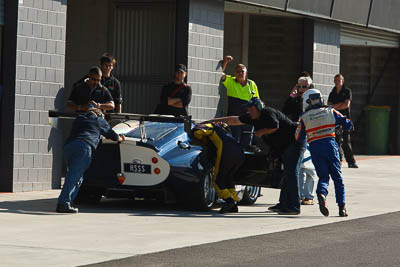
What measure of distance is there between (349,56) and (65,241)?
59.2ft

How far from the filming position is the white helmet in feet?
42.2

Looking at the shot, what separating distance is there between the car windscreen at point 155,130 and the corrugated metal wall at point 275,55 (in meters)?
9.78

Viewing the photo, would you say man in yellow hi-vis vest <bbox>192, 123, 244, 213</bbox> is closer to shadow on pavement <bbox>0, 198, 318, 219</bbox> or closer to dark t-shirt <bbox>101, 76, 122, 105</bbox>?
shadow on pavement <bbox>0, 198, 318, 219</bbox>

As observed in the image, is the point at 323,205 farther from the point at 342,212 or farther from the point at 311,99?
the point at 311,99

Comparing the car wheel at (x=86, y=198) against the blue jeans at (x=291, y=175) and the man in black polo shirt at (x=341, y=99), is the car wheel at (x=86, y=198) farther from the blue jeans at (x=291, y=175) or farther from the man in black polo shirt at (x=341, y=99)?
the man in black polo shirt at (x=341, y=99)

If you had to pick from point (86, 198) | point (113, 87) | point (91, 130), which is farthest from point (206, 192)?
point (113, 87)

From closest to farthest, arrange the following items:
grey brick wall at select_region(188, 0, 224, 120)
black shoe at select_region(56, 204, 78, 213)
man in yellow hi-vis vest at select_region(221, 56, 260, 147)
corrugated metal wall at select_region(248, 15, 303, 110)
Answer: black shoe at select_region(56, 204, 78, 213)
man in yellow hi-vis vest at select_region(221, 56, 260, 147)
grey brick wall at select_region(188, 0, 224, 120)
corrugated metal wall at select_region(248, 15, 303, 110)

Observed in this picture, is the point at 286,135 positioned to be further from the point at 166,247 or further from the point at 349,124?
the point at 166,247

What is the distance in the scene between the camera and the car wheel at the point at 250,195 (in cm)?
1409

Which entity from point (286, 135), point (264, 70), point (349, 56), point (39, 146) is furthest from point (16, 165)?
point (349, 56)

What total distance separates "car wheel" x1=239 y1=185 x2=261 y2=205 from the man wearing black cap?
1777 mm

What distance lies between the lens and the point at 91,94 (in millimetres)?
13688

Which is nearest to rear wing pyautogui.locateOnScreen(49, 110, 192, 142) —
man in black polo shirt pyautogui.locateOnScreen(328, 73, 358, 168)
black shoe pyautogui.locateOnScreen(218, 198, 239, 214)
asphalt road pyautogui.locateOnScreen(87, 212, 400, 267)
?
black shoe pyautogui.locateOnScreen(218, 198, 239, 214)

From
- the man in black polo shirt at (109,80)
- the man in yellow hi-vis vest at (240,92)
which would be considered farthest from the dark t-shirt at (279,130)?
the man in yellow hi-vis vest at (240,92)
